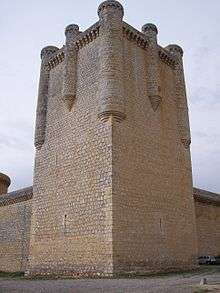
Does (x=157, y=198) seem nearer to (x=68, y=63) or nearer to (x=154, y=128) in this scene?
(x=154, y=128)

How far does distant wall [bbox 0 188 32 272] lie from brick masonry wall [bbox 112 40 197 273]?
6411 mm

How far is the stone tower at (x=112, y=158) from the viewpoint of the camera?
37.7 ft

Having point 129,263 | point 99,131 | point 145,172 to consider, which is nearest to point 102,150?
point 99,131

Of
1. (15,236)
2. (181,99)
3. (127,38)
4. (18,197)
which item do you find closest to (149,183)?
(181,99)

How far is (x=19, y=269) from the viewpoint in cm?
1623

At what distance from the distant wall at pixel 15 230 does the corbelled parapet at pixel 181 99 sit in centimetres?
716

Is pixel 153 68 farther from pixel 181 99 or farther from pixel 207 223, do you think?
pixel 207 223

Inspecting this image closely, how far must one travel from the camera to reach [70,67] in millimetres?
14516

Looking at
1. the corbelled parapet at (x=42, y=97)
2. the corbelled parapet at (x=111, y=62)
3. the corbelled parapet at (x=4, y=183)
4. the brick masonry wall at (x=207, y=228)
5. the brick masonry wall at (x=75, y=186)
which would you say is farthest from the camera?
the corbelled parapet at (x=4, y=183)

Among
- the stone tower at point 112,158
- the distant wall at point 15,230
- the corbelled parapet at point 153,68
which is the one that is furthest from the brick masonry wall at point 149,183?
the distant wall at point 15,230

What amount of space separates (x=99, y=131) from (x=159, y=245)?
420 cm

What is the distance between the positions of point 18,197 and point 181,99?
8584mm

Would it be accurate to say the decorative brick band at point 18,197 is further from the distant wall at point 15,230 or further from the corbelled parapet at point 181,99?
the corbelled parapet at point 181,99

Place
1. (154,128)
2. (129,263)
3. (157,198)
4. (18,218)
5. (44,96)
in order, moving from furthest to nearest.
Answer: (18,218) → (44,96) → (154,128) → (157,198) → (129,263)
